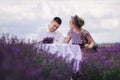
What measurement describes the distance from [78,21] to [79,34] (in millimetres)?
325

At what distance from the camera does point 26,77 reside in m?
2.59

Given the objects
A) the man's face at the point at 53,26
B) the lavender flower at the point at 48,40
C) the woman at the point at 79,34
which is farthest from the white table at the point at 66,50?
the woman at the point at 79,34

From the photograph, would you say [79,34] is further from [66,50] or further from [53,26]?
[66,50]

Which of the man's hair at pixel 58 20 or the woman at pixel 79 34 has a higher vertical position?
the man's hair at pixel 58 20

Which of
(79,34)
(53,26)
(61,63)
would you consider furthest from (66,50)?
(61,63)

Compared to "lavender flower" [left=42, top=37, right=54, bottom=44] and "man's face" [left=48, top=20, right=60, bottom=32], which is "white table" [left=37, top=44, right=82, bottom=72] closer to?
"lavender flower" [left=42, top=37, right=54, bottom=44]

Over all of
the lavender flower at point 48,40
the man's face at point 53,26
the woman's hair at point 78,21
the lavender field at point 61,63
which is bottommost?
the lavender field at point 61,63

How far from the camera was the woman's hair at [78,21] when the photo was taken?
387 inches

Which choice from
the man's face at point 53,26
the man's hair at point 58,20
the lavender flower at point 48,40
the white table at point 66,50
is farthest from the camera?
the man's hair at point 58,20

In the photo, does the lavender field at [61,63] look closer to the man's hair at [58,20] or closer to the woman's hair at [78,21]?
the woman's hair at [78,21]

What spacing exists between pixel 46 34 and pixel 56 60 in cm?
264

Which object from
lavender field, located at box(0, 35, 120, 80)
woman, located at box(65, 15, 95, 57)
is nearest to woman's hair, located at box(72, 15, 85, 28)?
woman, located at box(65, 15, 95, 57)

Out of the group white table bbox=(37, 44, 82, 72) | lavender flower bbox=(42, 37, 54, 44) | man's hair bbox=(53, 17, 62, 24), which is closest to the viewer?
white table bbox=(37, 44, 82, 72)

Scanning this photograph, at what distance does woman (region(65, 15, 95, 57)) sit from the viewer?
32.3ft
